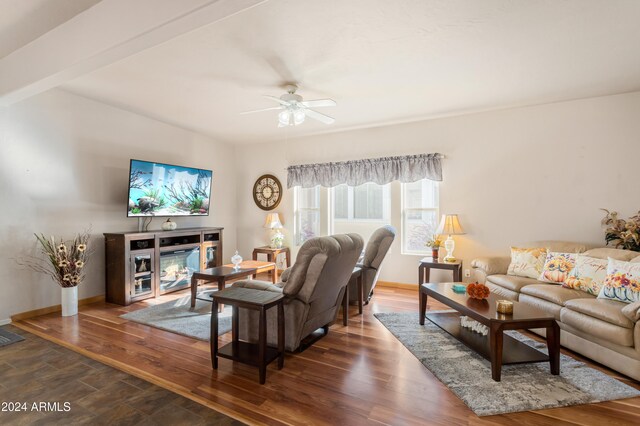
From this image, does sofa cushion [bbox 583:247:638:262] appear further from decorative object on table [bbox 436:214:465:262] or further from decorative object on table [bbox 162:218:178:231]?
decorative object on table [bbox 162:218:178:231]

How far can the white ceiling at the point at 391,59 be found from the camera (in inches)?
90.4

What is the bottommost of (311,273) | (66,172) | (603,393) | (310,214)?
(603,393)

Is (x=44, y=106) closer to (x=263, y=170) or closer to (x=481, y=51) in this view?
(x=263, y=170)

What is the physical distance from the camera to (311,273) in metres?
2.48

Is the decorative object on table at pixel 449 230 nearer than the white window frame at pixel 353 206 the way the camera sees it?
Yes

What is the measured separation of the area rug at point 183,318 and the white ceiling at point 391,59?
268 cm

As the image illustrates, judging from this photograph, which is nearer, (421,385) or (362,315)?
(421,385)

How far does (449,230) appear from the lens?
439 centimetres

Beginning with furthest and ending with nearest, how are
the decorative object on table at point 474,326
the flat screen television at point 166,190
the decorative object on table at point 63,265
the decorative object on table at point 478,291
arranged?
the flat screen television at point 166,190
the decorative object on table at point 63,265
the decorative object on table at point 474,326
the decorative object on table at point 478,291

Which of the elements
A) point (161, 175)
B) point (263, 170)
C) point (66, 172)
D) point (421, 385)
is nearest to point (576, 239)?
point (421, 385)

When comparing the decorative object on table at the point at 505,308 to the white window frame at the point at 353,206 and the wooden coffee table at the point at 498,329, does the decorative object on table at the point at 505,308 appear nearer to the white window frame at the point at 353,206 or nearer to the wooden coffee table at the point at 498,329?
the wooden coffee table at the point at 498,329

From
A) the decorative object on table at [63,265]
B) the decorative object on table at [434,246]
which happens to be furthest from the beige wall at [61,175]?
the decorative object on table at [434,246]

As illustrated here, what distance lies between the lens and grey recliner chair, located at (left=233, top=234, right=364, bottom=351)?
245 cm

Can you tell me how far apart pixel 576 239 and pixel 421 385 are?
130 inches
